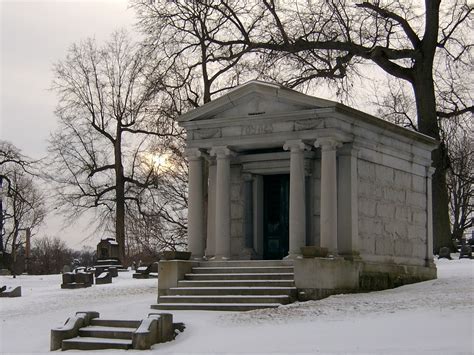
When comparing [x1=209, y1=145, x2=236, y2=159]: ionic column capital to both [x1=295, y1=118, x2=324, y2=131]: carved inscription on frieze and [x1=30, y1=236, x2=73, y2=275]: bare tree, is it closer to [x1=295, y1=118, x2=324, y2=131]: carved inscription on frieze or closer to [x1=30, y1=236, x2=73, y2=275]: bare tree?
[x1=295, y1=118, x2=324, y2=131]: carved inscription on frieze

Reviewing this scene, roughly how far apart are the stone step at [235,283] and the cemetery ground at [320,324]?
107 cm

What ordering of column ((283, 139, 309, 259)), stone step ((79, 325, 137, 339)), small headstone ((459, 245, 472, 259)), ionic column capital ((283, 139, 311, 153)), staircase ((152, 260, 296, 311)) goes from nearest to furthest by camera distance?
stone step ((79, 325, 137, 339)), staircase ((152, 260, 296, 311)), column ((283, 139, 309, 259)), ionic column capital ((283, 139, 311, 153)), small headstone ((459, 245, 472, 259))

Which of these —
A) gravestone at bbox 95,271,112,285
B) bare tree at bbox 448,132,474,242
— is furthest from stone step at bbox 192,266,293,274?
bare tree at bbox 448,132,474,242

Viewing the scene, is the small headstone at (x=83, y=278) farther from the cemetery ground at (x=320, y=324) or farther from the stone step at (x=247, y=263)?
the stone step at (x=247, y=263)

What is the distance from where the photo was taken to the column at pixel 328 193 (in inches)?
746

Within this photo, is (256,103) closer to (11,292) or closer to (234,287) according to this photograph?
(234,287)

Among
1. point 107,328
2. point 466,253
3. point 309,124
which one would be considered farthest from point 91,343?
point 466,253

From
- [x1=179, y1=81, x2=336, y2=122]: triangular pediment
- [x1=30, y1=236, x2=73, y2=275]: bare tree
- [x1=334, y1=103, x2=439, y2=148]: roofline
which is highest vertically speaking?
[x1=179, y1=81, x2=336, y2=122]: triangular pediment

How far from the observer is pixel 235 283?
61.2 ft

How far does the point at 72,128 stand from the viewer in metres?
47.4

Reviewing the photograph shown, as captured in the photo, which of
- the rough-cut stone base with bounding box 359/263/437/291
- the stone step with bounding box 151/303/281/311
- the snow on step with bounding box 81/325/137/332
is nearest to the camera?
the snow on step with bounding box 81/325/137/332

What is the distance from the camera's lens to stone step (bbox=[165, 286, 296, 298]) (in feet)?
58.8

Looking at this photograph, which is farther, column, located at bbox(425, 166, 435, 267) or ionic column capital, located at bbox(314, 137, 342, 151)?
column, located at bbox(425, 166, 435, 267)

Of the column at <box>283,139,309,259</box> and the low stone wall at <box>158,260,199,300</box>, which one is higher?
the column at <box>283,139,309,259</box>
